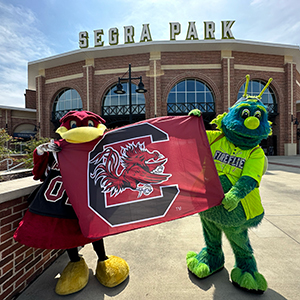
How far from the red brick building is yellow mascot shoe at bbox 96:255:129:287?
14555 mm

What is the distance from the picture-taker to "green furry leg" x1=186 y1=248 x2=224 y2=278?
1.90 m

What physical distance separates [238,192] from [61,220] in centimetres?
163

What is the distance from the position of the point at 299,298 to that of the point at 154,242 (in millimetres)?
1688

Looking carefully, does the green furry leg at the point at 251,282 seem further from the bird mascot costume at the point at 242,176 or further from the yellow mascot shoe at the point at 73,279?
the yellow mascot shoe at the point at 73,279

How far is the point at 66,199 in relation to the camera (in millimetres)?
1636

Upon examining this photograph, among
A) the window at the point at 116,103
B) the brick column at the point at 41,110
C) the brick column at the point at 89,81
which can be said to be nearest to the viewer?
the brick column at the point at 89,81

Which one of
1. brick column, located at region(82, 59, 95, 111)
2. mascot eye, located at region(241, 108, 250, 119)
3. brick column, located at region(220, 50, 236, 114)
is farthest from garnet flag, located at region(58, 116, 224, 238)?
brick column, located at region(82, 59, 95, 111)

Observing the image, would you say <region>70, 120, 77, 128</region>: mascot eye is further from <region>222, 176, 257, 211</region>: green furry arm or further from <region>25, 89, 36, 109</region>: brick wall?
<region>25, 89, 36, 109</region>: brick wall

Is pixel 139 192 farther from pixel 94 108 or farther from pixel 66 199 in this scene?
pixel 94 108

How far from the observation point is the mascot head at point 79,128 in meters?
1.67

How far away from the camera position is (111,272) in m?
1.84

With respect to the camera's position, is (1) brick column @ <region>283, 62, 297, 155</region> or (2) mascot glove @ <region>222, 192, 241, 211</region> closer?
(2) mascot glove @ <region>222, 192, 241, 211</region>

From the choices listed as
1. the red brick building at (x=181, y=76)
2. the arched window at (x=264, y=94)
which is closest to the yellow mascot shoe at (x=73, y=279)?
the red brick building at (x=181, y=76)

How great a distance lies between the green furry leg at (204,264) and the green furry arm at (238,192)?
91 centimetres
